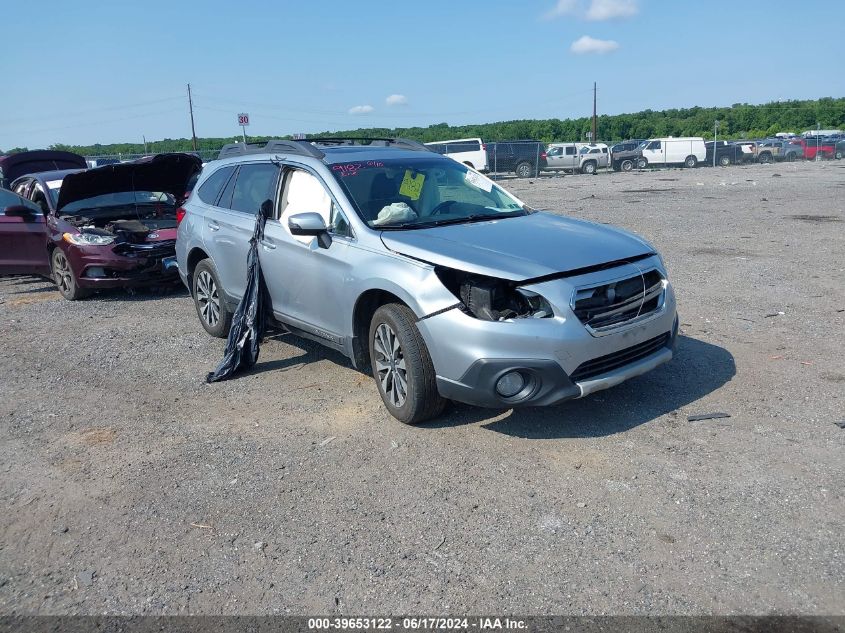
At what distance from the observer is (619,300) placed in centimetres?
462

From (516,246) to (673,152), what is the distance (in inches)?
1629

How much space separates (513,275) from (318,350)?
2.99 m

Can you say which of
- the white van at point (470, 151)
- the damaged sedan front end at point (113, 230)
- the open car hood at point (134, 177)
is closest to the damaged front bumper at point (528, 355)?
the damaged sedan front end at point (113, 230)

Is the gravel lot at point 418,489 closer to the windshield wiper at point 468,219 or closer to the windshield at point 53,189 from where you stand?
the windshield wiper at point 468,219

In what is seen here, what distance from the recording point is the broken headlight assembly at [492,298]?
4371 mm

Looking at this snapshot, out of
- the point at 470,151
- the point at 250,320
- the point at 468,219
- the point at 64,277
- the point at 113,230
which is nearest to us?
the point at 468,219

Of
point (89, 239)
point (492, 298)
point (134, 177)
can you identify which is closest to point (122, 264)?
point (89, 239)

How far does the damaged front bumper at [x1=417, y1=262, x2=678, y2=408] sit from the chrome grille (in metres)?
0.06

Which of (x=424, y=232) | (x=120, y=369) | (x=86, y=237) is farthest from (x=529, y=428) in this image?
(x=86, y=237)

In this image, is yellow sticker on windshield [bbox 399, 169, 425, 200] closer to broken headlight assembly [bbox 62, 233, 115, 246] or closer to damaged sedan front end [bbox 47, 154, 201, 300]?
damaged sedan front end [bbox 47, 154, 201, 300]

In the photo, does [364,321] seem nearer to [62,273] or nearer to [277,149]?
[277,149]

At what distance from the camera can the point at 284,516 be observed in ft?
12.9

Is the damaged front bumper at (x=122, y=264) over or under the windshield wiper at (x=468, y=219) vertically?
under

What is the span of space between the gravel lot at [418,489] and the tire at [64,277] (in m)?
2.87
